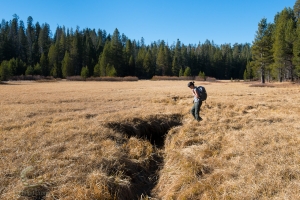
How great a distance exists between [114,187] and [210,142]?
353 cm

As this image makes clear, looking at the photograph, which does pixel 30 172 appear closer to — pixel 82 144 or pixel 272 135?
pixel 82 144

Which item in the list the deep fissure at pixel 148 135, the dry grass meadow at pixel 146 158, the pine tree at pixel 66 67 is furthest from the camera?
the pine tree at pixel 66 67

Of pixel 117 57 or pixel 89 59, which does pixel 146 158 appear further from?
pixel 89 59

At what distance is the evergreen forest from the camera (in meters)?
38.3

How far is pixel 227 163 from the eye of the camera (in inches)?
213

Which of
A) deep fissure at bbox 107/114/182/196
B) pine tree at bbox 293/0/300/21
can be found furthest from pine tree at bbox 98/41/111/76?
deep fissure at bbox 107/114/182/196

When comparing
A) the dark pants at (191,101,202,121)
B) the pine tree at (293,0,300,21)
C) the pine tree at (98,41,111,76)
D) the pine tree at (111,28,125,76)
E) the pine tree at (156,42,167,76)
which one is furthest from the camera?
the pine tree at (156,42,167,76)

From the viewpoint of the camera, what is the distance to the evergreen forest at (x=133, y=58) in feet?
126

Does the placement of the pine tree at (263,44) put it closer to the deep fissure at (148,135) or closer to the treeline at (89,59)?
the treeline at (89,59)

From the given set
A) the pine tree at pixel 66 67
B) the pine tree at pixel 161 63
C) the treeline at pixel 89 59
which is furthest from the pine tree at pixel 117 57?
the pine tree at pixel 161 63

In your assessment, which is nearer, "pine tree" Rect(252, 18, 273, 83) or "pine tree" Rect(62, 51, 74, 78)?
"pine tree" Rect(252, 18, 273, 83)

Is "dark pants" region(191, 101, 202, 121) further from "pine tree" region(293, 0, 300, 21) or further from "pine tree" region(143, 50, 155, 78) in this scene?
"pine tree" region(143, 50, 155, 78)

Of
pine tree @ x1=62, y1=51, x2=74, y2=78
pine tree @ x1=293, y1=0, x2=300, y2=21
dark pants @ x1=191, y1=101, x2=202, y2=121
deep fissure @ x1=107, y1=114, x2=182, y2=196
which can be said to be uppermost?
pine tree @ x1=293, y1=0, x2=300, y2=21

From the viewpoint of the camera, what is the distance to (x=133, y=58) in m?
75.7
